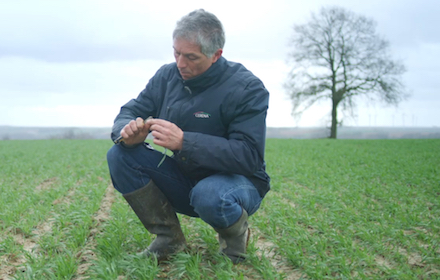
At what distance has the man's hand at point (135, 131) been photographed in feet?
9.43

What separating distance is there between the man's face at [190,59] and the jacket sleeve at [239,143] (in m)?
0.32

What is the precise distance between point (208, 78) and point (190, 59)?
0.61 ft

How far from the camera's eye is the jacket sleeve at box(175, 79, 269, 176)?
9.11ft

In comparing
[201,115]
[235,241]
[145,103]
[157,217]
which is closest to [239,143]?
[201,115]

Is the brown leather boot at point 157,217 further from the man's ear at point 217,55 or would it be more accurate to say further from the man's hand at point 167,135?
the man's ear at point 217,55

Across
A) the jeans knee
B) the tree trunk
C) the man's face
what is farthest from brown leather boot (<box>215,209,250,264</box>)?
the tree trunk

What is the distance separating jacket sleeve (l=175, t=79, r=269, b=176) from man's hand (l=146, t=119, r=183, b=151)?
5cm

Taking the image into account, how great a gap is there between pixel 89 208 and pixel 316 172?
5.49 meters

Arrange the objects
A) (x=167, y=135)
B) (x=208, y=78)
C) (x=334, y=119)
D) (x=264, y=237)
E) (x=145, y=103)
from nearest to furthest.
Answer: (x=167, y=135) < (x=208, y=78) < (x=145, y=103) < (x=264, y=237) < (x=334, y=119)

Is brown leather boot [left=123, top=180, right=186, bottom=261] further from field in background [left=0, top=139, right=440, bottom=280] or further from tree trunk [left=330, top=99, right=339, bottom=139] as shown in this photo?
tree trunk [left=330, top=99, right=339, bottom=139]

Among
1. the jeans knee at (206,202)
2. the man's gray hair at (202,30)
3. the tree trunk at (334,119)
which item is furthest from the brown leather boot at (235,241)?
the tree trunk at (334,119)

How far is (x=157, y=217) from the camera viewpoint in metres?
3.18

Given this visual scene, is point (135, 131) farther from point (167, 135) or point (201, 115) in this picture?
point (201, 115)

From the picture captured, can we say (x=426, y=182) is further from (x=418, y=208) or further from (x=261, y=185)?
(x=261, y=185)
